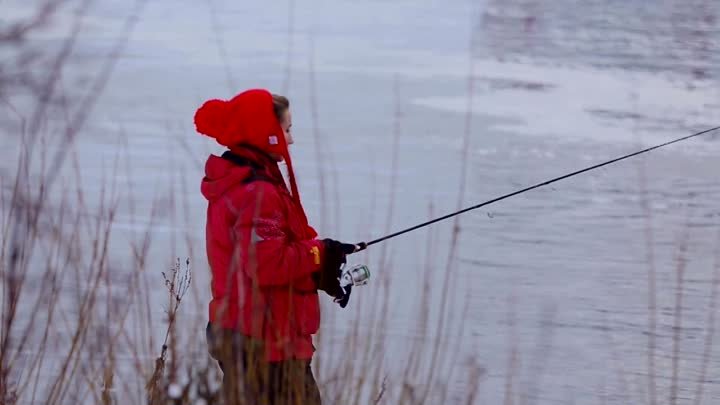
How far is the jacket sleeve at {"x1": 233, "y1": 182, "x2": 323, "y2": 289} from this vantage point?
3.30 metres

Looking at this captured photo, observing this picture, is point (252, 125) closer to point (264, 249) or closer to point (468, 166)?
point (264, 249)

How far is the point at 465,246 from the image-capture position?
300 inches

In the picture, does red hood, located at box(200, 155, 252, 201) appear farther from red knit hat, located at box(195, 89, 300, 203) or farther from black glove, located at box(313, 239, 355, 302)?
black glove, located at box(313, 239, 355, 302)

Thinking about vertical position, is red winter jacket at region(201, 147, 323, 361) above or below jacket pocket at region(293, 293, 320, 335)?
above

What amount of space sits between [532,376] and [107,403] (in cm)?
253

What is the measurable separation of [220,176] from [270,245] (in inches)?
8.9

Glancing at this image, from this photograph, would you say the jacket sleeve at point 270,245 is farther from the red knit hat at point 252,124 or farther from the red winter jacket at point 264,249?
the red knit hat at point 252,124

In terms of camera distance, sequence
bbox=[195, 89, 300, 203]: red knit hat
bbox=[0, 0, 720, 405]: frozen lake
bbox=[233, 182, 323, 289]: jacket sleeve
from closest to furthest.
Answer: bbox=[233, 182, 323, 289]: jacket sleeve < bbox=[195, 89, 300, 203]: red knit hat < bbox=[0, 0, 720, 405]: frozen lake

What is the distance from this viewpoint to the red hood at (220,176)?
3.38 metres

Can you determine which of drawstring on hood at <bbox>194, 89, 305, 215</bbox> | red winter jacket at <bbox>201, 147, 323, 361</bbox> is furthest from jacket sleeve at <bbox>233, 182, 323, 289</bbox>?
drawstring on hood at <bbox>194, 89, 305, 215</bbox>

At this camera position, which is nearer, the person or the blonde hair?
the person

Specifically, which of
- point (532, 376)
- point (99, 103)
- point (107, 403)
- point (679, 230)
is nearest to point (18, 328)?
point (532, 376)

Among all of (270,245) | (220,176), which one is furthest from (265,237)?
(220,176)

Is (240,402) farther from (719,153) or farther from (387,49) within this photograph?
(387,49)
